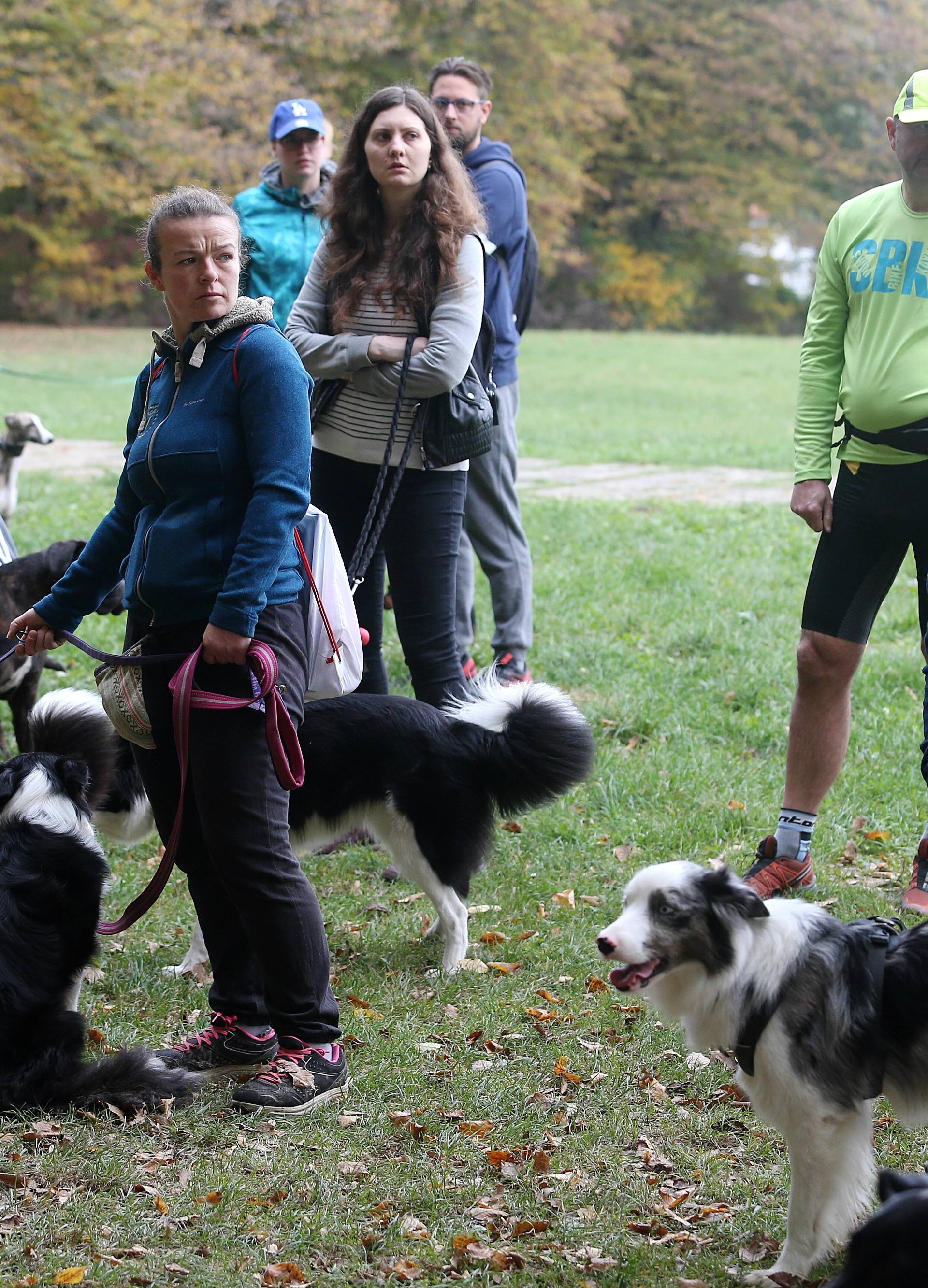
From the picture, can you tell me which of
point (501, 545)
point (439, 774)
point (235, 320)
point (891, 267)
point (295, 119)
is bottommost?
point (439, 774)

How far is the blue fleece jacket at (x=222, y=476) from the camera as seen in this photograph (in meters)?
2.65

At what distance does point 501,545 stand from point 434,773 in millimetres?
2389

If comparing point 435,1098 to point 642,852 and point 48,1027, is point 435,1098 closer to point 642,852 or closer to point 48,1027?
point 48,1027

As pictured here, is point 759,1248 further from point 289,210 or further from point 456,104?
point 456,104

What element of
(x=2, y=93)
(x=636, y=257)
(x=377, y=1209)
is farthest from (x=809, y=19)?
(x=377, y=1209)

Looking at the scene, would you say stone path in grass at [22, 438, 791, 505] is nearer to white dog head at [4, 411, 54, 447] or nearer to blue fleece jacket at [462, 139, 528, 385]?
white dog head at [4, 411, 54, 447]

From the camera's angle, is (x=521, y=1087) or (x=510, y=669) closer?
(x=521, y=1087)

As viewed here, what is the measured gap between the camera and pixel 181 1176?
2.73 meters

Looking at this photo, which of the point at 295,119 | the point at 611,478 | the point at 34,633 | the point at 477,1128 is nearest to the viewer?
the point at 477,1128

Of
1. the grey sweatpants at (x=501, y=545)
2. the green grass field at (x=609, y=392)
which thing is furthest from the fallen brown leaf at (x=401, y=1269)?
the green grass field at (x=609, y=392)

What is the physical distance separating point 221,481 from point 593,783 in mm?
2806

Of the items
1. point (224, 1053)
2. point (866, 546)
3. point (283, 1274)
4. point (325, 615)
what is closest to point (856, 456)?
point (866, 546)

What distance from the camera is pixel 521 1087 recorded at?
10.4 feet

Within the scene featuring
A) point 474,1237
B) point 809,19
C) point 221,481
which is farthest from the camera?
point 809,19
